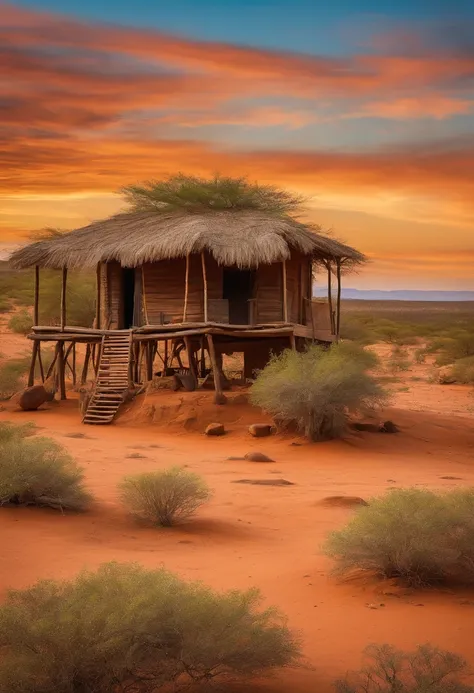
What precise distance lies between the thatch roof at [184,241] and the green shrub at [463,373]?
9.44 metres

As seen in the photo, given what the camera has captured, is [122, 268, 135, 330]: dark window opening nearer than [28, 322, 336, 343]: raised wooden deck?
No

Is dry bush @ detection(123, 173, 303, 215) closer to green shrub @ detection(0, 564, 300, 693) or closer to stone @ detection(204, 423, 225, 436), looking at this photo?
stone @ detection(204, 423, 225, 436)

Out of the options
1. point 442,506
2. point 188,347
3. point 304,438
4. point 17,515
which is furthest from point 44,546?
point 188,347

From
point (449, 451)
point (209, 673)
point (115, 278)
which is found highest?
point (115, 278)

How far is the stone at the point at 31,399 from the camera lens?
23547 mm

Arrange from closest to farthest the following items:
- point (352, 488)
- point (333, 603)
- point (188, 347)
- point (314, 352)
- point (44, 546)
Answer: point (333, 603) → point (44, 546) → point (352, 488) → point (314, 352) → point (188, 347)

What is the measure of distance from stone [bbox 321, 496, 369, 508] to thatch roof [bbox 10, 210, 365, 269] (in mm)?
10127

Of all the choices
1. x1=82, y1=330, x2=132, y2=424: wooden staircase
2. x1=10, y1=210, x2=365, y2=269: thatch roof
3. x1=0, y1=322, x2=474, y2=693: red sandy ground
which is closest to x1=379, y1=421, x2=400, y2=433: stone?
x1=0, y1=322, x2=474, y2=693: red sandy ground

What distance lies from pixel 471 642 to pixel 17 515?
5.09 metres

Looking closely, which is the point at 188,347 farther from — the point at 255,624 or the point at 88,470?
the point at 255,624

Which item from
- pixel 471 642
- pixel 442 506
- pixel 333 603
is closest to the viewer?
pixel 471 642

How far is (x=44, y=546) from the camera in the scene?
28.1 ft

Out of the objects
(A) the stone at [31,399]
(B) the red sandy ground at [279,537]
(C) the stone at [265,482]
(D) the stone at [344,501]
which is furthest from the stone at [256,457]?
(A) the stone at [31,399]

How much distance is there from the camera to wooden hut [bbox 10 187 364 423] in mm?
21766
